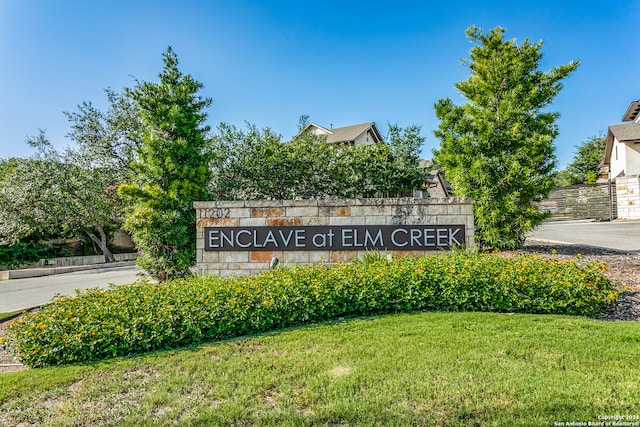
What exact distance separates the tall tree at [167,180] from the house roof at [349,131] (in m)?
17.2

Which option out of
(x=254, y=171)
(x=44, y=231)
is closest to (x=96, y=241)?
(x=44, y=231)

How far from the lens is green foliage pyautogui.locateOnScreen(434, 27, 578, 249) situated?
830 centimetres

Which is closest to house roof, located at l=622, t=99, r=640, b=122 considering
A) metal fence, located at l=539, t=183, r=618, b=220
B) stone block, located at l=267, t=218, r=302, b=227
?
metal fence, located at l=539, t=183, r=618, b=220

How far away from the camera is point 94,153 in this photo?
1498 cm

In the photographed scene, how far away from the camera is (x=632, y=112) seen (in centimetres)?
2859

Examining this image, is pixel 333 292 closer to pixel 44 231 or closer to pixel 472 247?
pixel 472 247

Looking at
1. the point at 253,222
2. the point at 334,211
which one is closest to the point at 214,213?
the point at 253,222

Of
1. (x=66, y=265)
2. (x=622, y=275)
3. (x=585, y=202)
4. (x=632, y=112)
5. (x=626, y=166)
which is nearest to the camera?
(x=622, y=275)

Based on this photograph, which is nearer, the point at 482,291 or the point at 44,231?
the point at 482,291

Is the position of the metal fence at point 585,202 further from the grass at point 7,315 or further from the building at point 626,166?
the grass at point 7,315

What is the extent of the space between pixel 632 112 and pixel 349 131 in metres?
21.6

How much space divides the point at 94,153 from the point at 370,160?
10996 mm

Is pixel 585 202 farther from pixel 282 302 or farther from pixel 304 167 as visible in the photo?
pixel 282 302

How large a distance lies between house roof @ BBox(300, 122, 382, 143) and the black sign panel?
18.1 metres
